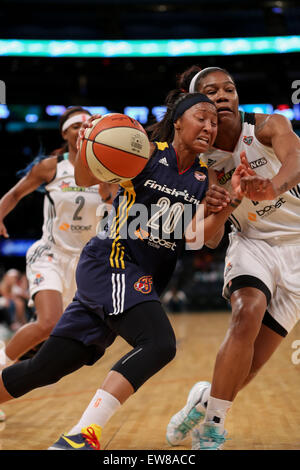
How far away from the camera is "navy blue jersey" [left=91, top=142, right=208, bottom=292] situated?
2828 mm

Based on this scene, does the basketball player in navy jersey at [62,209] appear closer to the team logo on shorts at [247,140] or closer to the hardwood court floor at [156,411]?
the hardwood court floor at [156,411]

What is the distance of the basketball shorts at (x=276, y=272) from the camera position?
3304mm

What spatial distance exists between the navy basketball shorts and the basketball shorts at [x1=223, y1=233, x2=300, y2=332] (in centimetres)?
75

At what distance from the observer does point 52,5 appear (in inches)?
663

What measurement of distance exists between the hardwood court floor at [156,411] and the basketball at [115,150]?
1.69 m

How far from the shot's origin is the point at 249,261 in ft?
10.9

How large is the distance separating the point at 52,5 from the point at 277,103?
7464 millimetres

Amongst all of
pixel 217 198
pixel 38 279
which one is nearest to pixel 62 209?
pixel 38 279

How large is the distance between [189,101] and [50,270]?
224 cm

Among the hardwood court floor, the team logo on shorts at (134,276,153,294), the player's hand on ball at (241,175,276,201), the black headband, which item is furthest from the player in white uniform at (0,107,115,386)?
the player's hand on ball at (241,175,276,201)

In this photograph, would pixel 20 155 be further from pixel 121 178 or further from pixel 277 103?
pixel 121 178

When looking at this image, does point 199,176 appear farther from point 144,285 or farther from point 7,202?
point 7,202

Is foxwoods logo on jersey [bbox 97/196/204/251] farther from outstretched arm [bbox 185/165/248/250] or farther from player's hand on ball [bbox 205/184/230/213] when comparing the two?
player's hand on ball [bbox 205/184/230/213]

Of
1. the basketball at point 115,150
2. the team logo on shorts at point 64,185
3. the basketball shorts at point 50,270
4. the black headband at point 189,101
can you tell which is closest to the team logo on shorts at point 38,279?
the basketball shorts at point 50,270
